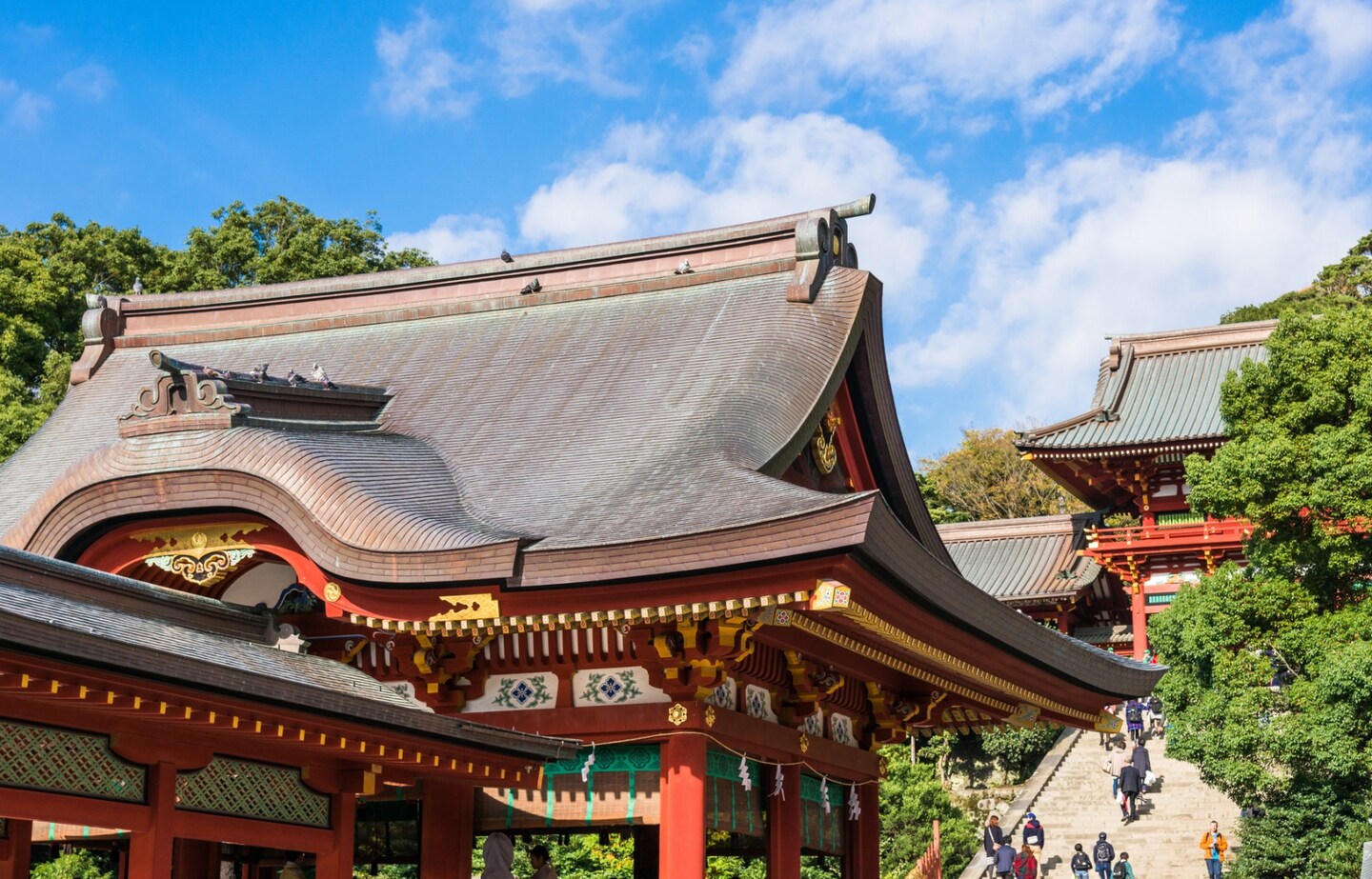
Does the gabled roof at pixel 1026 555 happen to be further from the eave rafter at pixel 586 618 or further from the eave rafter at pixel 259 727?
the eave rafter at pixel 259 727

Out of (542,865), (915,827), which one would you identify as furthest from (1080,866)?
(542,865)

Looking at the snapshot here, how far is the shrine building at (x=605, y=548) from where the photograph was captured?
436 inches

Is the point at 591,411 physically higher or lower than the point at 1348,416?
lower

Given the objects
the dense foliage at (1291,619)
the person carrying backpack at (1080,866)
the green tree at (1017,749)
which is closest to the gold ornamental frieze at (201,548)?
the dense foliage at (1291,619)

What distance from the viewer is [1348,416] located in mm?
23516

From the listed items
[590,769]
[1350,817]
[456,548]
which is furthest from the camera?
[1350,817]

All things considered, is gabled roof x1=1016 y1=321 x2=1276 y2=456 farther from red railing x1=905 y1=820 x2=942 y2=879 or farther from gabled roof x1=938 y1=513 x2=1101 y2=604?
red railing x1=905 y1=820 x2=942 y2=879

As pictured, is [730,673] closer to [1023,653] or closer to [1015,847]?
[1023,653]

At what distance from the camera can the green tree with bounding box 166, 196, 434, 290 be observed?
40656 mm

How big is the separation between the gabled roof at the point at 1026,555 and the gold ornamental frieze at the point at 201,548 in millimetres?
30724

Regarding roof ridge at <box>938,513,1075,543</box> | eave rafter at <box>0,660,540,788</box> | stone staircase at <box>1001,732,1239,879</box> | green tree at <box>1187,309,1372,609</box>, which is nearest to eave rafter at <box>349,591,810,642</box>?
eave rafter at <box>0,660,540,788</box>

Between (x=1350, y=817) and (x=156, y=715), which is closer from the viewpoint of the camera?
A: (x=156, y=715)

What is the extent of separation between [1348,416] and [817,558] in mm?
15887

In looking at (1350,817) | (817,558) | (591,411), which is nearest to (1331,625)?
(1350,817)
